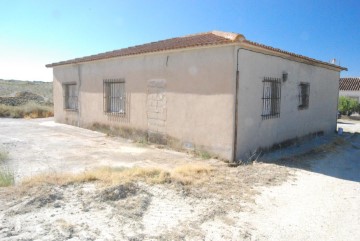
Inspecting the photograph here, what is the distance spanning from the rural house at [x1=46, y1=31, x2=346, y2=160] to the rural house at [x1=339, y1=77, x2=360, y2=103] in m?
19.4

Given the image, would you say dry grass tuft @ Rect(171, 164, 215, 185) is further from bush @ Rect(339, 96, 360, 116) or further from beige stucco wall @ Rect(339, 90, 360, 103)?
beige stucco wall @ Rect(339, 90, 360, 103)

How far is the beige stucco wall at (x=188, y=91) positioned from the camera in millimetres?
7398

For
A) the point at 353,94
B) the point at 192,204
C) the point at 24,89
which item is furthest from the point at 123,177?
the point at 24,89

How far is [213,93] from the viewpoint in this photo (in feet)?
25.1

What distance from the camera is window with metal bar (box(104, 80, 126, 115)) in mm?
11172

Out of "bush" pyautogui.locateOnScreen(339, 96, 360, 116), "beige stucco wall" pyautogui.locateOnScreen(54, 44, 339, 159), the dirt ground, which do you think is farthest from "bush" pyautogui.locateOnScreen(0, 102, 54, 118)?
"bush" pyautogui.locateOnScreen(339, 96, 360, 116)

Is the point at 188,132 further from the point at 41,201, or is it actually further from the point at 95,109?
the point at 95,109

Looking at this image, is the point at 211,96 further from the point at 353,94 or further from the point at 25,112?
the point at 353,94

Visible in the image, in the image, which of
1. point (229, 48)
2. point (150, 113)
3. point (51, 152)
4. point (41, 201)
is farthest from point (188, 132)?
point (41, 201)

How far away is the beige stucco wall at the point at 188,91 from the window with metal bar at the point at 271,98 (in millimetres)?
1671

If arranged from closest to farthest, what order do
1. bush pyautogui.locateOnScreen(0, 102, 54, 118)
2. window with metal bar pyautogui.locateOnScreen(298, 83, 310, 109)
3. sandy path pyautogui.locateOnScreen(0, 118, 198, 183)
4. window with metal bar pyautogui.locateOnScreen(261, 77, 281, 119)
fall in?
sandy path pyautogui.locateOnScreen(0, 118, 198, 183) < window with metal bar pyautogui.locateOnScreen(261, 77, 281, 119) < window with metal bar pyautogui.locateOnScreen(298, 83, 310, 109) < bush pyautogui.locateOnScreen(0, 102, 54, 118)

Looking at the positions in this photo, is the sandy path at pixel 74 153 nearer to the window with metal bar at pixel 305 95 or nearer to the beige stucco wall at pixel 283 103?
the beige stucco wall at pixel 283 103

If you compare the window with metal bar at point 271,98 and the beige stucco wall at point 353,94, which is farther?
the beige stucco wall at point 353,94

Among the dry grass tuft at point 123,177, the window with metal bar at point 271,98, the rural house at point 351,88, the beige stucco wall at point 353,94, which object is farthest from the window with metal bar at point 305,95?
the beige stucco wall at point 353,94
